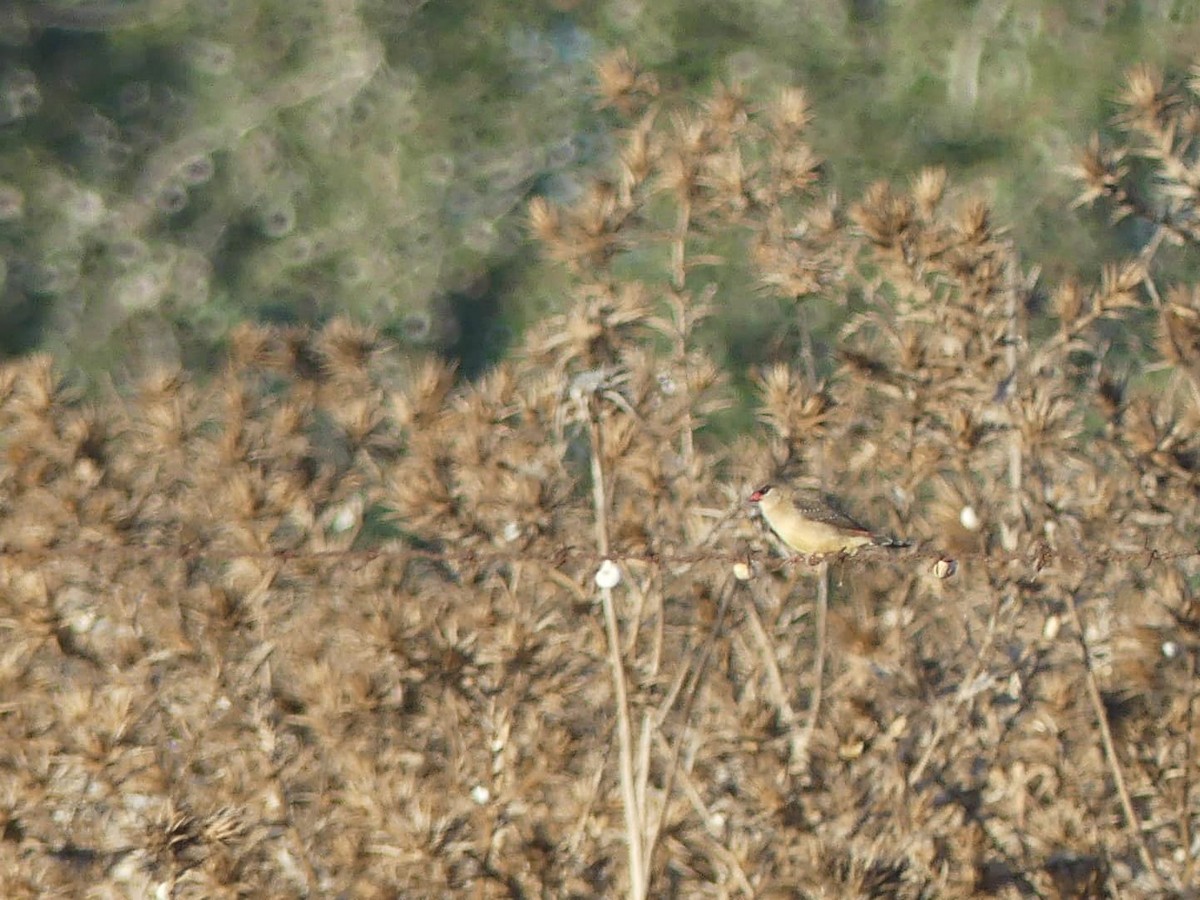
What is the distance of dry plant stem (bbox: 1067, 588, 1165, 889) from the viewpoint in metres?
5.20

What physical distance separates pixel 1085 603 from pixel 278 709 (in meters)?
2.00

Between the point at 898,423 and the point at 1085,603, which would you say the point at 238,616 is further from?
the point at 1085,603

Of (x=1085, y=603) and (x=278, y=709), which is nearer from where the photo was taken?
(x=278, y=709)

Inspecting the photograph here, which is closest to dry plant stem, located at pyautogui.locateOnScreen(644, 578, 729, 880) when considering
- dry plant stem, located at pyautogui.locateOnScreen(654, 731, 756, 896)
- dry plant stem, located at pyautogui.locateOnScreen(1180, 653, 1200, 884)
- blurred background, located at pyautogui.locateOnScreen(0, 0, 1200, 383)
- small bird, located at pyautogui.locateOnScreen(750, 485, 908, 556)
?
dry plant stem, located at pyautogui.locateOnScreen(654, 731, 756, 896)

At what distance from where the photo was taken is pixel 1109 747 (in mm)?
5203

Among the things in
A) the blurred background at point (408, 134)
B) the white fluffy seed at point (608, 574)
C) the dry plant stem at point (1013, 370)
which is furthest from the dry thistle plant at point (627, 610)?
the blurred background at point (408, 134)

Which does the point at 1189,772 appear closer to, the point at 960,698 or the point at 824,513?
the point at 960,698

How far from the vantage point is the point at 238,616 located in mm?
4957

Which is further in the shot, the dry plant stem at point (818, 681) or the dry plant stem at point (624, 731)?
the dry plant stem at point (818, 681)

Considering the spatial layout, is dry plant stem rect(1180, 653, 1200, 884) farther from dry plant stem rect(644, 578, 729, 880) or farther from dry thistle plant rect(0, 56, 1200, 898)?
dry plant stem rect(644, 578, 729, 880)

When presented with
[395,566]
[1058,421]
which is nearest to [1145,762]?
[1058,421]

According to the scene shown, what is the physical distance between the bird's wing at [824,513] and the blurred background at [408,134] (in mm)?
6373

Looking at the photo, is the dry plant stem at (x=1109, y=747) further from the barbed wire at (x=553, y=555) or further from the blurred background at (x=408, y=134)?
the blurred background at (x=408, y=134)

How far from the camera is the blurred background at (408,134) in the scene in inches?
448
